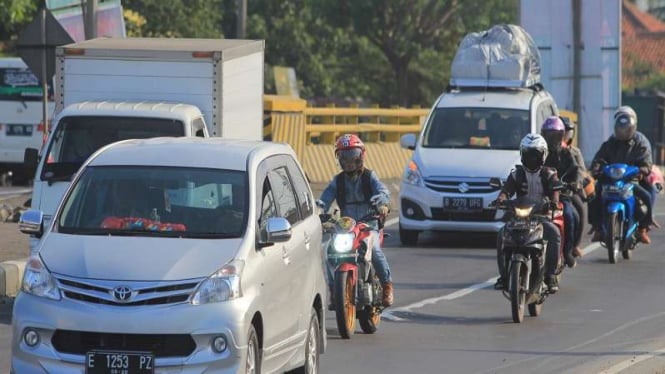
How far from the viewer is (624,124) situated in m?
19.4

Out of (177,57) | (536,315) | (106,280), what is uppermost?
(177,57)

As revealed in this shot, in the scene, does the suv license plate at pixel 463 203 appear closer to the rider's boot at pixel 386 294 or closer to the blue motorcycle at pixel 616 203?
the blue motorcycle at pixel 616 203

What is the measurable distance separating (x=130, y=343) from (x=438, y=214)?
1209cm

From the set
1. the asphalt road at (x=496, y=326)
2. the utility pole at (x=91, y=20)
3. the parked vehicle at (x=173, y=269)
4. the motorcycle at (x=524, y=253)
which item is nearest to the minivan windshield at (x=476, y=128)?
the asphalt road at (x=496, y=326)

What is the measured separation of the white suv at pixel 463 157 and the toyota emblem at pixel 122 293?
39.1 feet

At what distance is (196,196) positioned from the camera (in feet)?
32.6

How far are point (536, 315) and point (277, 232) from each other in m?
5.82

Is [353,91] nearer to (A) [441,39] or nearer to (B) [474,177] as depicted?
(A) [441,39]

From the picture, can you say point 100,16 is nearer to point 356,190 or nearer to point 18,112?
point 18,112

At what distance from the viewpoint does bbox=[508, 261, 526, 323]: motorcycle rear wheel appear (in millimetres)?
14258

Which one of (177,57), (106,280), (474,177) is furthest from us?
(474,177)

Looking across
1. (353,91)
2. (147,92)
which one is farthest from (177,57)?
(353,91)

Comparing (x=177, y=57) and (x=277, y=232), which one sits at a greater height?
(x=177, y=57)

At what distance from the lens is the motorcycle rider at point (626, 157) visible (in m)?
19.5
